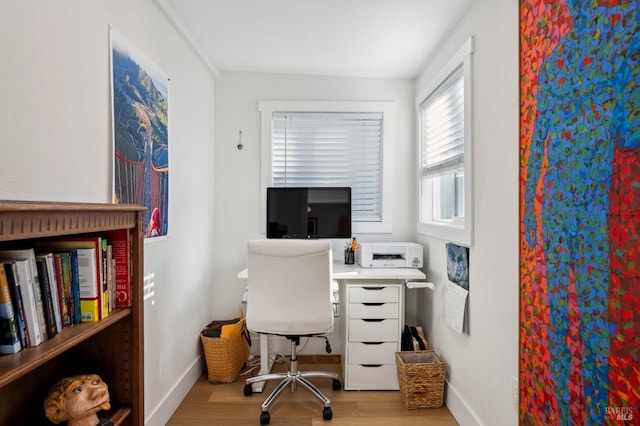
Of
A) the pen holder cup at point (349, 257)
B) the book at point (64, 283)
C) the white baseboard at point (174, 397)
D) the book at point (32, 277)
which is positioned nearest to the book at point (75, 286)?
the book at point (64, 283)

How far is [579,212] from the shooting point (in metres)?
1.12

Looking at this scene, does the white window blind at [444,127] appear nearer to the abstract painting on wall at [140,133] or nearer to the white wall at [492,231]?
the white wall at [492,231]

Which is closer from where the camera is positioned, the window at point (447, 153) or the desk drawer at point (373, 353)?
the window at point (447, 153)

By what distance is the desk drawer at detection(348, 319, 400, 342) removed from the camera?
2447mm

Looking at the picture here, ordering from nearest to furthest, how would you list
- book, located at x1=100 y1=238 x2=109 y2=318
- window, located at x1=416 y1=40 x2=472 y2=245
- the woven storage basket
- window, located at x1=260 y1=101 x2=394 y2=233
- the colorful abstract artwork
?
the colorful abstract artwork < book, located at x1=100 y1=238 x2=109 y2=318 < window, located at x1=416 y1=40 x2=472 y2=245 < the woven storage basket < window, located at x1=260 y1=101 x2=394 y2=233

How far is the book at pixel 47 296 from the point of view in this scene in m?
0.95

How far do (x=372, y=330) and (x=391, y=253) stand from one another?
60 cm

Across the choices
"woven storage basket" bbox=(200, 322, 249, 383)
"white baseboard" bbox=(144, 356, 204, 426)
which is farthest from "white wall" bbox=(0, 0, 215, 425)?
"woven storage basket" bbox=(200, 322, 249, 383)

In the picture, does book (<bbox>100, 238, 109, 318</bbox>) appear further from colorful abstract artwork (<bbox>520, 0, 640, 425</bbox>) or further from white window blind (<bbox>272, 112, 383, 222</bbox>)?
white window blind (<bbox>272, 112, 383, 222</bbox>)

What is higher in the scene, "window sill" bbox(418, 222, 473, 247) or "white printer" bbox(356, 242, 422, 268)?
"window sill" bbox(418, 222, 473, 247)

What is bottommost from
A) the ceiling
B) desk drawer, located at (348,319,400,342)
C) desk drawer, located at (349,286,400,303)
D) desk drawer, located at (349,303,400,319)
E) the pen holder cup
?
desk drawer, located at (348,319,400,342)

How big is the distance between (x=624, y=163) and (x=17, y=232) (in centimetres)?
152

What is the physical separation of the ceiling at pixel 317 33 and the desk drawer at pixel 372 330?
194cm

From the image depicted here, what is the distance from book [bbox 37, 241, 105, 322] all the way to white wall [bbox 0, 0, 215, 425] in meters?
0.17
